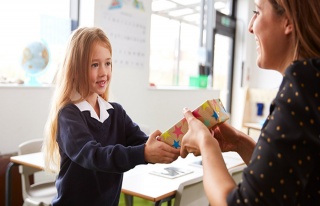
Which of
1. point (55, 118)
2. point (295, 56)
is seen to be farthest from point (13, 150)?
point (295, 56)

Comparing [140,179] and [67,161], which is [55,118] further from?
[140,179]

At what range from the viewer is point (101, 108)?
4.82ft

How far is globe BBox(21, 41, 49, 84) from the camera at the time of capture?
2.94m

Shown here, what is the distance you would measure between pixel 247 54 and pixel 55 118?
5492mm

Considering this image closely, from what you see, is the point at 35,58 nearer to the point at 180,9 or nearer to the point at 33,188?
the point at 33,188

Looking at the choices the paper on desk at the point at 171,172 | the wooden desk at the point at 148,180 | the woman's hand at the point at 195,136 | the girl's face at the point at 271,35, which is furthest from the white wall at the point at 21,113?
the girl's face at the point at 271,35

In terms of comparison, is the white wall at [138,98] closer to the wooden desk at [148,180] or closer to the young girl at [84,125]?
the wooden desk at [148,180]

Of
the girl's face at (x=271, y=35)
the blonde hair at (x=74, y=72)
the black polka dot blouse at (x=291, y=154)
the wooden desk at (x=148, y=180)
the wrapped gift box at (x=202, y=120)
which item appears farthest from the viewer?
the wooden desk at (x=148, y=180)

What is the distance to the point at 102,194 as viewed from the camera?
1.36m

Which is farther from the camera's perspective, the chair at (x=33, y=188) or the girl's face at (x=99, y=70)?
the chair at (x=33, y=188)

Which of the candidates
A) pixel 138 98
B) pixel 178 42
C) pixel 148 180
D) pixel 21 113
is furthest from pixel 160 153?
pixel 178 42

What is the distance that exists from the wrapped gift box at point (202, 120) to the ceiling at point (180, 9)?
3246 mm

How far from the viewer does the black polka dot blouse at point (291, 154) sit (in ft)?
2.32

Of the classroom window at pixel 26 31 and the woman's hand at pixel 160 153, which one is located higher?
the classroom window at pixel 26 31
